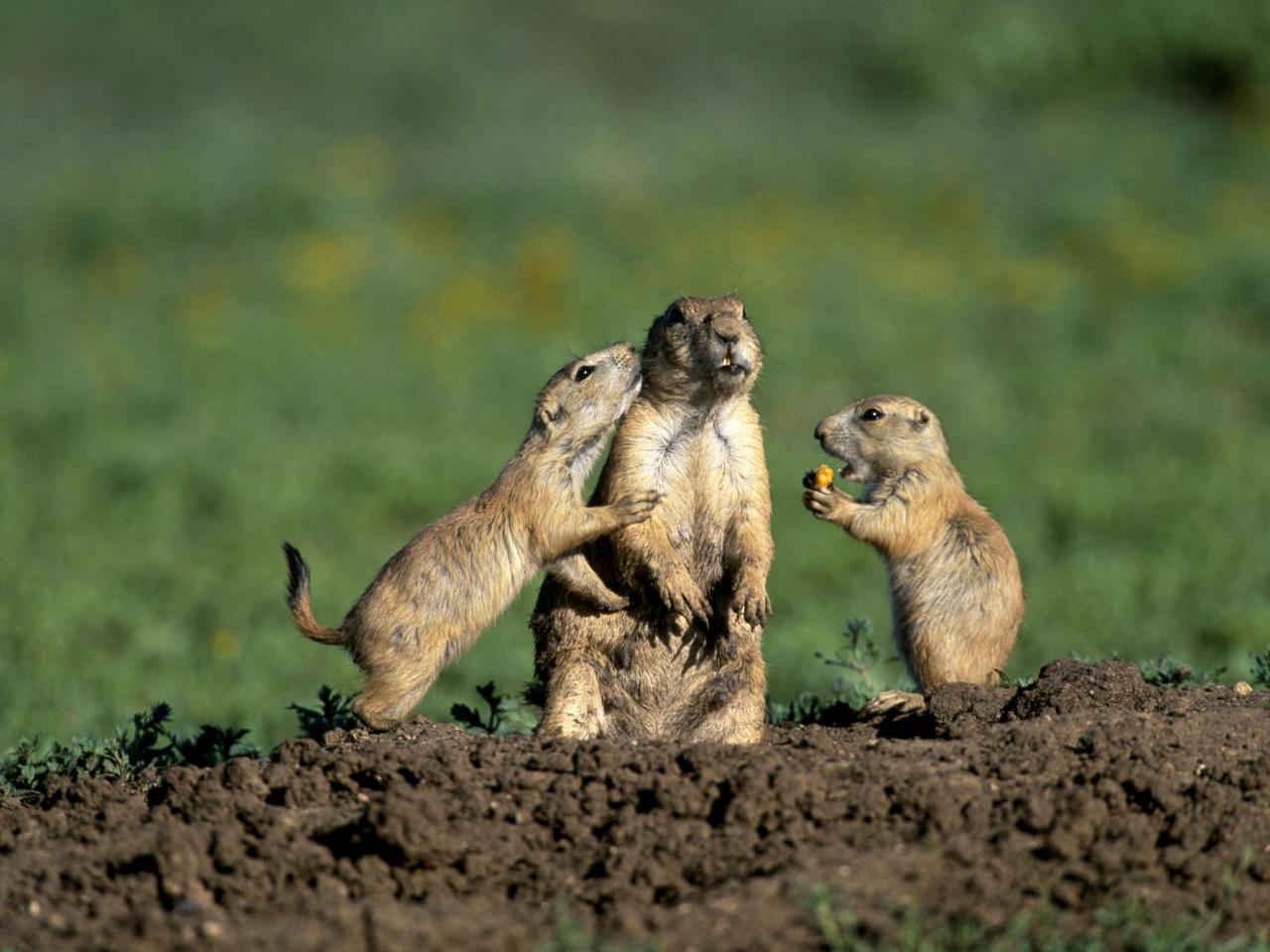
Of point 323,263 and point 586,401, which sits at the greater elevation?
point 323,263

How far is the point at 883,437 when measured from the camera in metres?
6.74

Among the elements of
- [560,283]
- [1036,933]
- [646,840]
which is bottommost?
[1036,933]

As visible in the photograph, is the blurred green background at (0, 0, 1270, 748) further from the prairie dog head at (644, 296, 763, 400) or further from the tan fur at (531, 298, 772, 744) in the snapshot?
the prairie dog head at (644, 296, 763, 400)

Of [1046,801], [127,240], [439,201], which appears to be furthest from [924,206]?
[1046,801]

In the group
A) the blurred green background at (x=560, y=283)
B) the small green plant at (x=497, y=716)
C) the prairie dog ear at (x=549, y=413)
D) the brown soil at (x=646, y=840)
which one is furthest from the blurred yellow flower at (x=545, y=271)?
the brown soil at (x=646, y=840)

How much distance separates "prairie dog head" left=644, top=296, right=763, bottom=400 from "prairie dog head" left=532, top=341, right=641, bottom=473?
0.34ft

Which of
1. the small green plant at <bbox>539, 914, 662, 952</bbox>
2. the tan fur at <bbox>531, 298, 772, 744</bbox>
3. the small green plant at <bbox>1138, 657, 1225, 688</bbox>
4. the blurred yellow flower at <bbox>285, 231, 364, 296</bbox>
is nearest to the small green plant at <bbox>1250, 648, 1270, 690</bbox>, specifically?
the small green plant at <bbox>1138, 657, 1225, 688</bbox>

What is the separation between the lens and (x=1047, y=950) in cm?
375

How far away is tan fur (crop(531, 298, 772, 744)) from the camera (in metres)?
5.66

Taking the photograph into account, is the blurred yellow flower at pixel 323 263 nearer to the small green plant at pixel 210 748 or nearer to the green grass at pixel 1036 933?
the small green plant at pixel 210 748

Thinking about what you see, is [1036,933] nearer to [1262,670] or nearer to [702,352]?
[702,352]

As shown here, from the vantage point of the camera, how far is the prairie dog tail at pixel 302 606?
19.2 feet

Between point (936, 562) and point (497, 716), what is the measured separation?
172 cm

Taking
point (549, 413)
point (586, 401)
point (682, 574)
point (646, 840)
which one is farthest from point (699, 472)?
point (646, 840)
